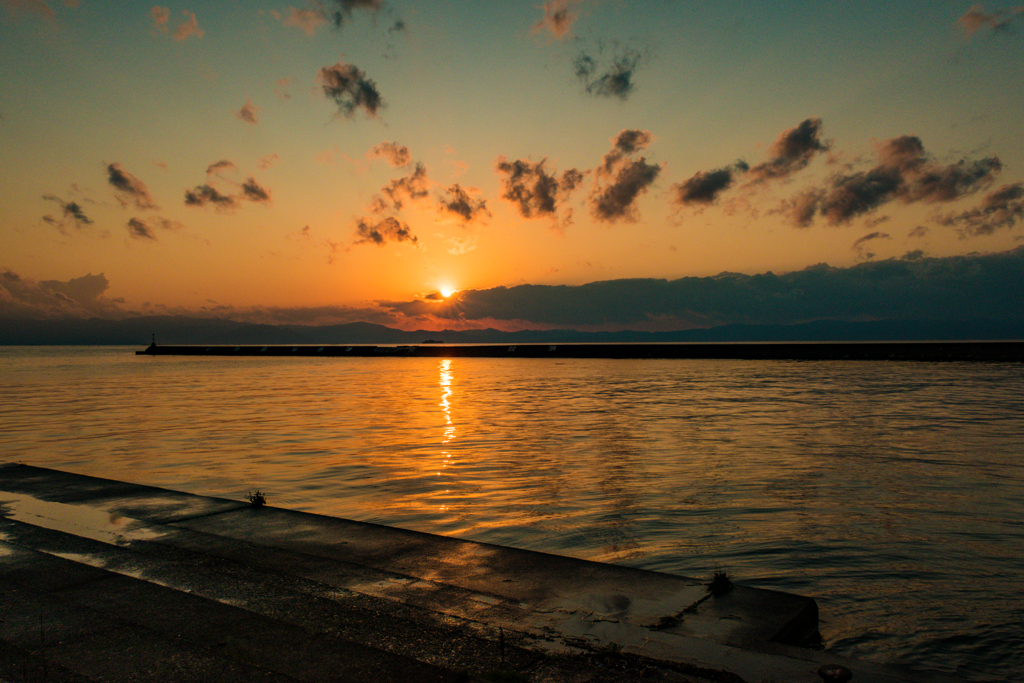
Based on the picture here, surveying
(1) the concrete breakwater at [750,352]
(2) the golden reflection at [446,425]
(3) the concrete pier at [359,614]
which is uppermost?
(3) the concrete pier at [359,614]

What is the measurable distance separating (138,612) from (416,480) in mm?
7475

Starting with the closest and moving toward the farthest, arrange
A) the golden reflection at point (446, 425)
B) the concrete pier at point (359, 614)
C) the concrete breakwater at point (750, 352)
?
the concrete pier at point (359, 614), the golden reflection at point (446, 425), the concrete breakwater at point (750, 352)

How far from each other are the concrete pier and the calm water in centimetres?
159

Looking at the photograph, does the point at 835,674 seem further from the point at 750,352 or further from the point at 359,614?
the point at 750,352

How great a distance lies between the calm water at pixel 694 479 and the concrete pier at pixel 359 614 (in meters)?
1.59

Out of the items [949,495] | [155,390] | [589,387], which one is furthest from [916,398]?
[155,390]

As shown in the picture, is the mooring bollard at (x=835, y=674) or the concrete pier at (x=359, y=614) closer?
the mooring bollard at (x=835, y=674)

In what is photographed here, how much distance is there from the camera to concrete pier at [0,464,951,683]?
4145 millimetres

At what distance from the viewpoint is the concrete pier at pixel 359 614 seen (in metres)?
4.14

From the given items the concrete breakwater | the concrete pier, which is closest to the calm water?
the concrete pier

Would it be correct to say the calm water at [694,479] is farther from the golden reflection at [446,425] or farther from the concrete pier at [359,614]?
the concrete pier at [359,614]

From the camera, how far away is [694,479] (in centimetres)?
1222

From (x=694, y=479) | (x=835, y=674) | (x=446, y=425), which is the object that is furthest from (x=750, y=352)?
(x=835, y=674)

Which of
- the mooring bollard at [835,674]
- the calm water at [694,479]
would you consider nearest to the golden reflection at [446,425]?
the calm water at [694,479]
